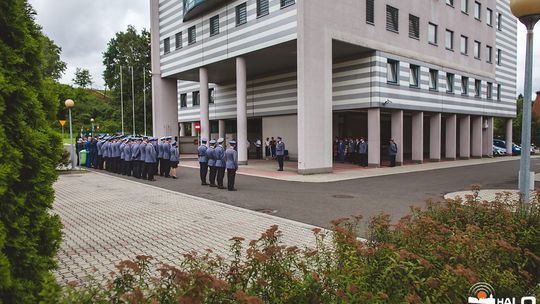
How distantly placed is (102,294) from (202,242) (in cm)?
412

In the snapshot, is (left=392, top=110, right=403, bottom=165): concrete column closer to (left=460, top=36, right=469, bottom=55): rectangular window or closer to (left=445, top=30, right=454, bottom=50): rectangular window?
(left=445, top=30, right=454, bottom=50): rectangular window

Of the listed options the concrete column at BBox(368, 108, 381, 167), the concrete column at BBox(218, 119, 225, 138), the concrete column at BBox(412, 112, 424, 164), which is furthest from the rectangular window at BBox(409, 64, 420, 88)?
the concrete column at BBox(218, 119, 225, 138)

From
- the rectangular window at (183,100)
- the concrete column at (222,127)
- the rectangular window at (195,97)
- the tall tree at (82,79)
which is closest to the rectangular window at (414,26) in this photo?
the concrete column at (222,127)

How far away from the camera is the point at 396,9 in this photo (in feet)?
80.3

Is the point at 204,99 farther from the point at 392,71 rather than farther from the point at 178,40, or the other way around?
the point at 392,71

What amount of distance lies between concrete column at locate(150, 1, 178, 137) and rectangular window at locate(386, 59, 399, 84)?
702 inches

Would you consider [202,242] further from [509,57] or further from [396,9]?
[509,57]

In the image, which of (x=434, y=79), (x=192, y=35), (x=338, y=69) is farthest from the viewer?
(x=434, y=79)

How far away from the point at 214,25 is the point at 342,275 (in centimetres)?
2476

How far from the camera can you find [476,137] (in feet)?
116

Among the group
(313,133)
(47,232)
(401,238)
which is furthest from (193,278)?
(313,133)

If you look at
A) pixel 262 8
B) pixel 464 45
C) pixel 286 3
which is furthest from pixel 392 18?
pixel 464 45

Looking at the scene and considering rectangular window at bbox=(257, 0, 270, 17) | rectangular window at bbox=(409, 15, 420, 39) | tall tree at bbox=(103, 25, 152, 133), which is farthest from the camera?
tall tree at bbox=(103, 25, 152, 133)

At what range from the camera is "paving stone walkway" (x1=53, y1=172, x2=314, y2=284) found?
6.04 metres
